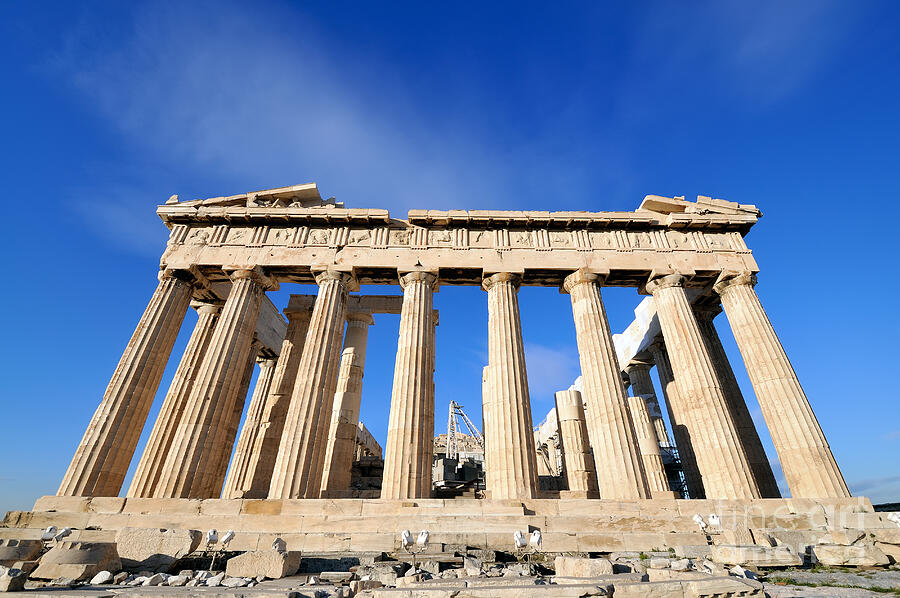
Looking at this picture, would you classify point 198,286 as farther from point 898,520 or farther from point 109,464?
point 898,520

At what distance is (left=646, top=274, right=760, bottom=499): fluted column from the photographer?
1440 cm

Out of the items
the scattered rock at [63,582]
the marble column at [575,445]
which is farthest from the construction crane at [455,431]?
the scattered rock at [63,582]

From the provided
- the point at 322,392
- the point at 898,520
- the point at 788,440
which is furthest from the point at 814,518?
the point at 322,392

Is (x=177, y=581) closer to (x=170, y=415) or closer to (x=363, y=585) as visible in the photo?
(x=363, y=585)

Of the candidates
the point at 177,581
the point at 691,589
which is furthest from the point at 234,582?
the point at 691,589

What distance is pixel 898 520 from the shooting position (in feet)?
38.7

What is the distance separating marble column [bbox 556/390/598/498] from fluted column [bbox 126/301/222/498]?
15.7m

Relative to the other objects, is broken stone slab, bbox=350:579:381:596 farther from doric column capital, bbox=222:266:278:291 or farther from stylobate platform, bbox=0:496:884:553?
doric column capital, bbox=222:266:278:291

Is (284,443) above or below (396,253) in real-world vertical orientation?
below

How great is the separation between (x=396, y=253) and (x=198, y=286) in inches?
357

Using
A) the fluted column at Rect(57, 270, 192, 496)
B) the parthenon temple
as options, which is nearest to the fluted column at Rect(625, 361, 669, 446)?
the parthenon temple

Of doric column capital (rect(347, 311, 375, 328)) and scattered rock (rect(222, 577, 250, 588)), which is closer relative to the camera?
scattered rock (rect(222, 577, 250, 588))

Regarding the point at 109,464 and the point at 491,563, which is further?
the point at 109,464

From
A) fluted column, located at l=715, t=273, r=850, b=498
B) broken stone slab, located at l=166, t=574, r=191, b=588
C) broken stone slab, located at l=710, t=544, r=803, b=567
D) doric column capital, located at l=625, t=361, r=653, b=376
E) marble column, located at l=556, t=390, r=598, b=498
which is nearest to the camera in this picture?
broken stone slab, located at l=166, t=574, r=191, b=588
